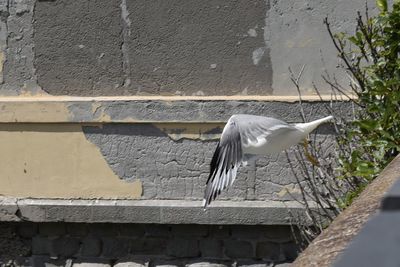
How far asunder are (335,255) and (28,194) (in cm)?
465

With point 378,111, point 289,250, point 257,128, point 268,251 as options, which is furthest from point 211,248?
point 378,111

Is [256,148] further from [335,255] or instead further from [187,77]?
[335,255]

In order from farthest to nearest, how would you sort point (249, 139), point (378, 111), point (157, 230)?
point (157, 230) → point (249, 139) → point (378, 111)

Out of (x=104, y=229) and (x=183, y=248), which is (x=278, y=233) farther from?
(x=104, y=229)

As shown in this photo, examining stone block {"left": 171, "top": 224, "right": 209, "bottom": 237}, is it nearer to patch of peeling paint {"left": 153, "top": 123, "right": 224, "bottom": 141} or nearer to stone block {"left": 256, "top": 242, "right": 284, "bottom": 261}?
stone block {"left": 256, "top": 242, "right": 284, "bottom": 261}

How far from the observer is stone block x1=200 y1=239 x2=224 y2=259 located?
19.4 feet

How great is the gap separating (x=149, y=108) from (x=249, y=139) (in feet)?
4.67

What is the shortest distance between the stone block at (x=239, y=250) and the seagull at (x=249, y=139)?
44.4 inches

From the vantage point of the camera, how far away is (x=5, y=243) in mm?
6254

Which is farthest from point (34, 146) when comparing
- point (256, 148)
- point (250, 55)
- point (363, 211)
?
point (363, 211)

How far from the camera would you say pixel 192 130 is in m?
5.89

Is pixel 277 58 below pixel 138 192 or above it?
above

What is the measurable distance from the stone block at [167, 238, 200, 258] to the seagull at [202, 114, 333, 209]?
1179 mm

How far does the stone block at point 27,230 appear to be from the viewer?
6.23 meters
